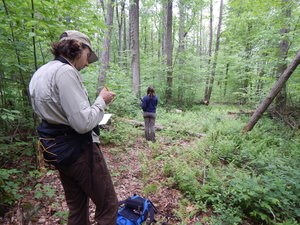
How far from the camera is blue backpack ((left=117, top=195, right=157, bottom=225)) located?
2.78 metres

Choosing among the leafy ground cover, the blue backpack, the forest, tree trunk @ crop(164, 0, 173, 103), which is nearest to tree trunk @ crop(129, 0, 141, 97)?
tree trunk @ crop(164, 0, 173, 103)

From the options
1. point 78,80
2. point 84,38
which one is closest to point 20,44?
point 84,38

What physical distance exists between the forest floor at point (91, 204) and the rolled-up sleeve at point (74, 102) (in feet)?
6.41

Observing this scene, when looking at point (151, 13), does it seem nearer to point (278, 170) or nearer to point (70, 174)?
point (278, 170)

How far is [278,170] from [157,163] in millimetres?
2539

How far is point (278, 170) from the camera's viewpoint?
416 cm

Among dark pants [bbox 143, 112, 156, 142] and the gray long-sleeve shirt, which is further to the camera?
dark pants [bbox 143, 112, 156, 142]

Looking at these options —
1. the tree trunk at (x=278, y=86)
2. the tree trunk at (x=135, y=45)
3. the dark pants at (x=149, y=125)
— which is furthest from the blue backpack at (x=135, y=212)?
the tree trunk at (x=135, y=45)

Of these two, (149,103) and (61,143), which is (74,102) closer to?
(61,143)

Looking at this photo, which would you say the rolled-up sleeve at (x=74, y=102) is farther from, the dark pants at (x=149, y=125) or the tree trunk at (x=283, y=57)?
the tree trunk at (x=283, y=57)

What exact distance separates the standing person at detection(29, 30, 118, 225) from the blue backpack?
2.43 ft

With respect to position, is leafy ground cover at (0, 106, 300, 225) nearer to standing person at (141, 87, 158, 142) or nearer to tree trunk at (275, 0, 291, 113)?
standing person at (141, 87, 158, 142)

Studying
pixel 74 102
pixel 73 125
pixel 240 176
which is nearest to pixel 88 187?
pixel 73 125

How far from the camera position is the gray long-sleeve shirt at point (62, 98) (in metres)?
1.59
